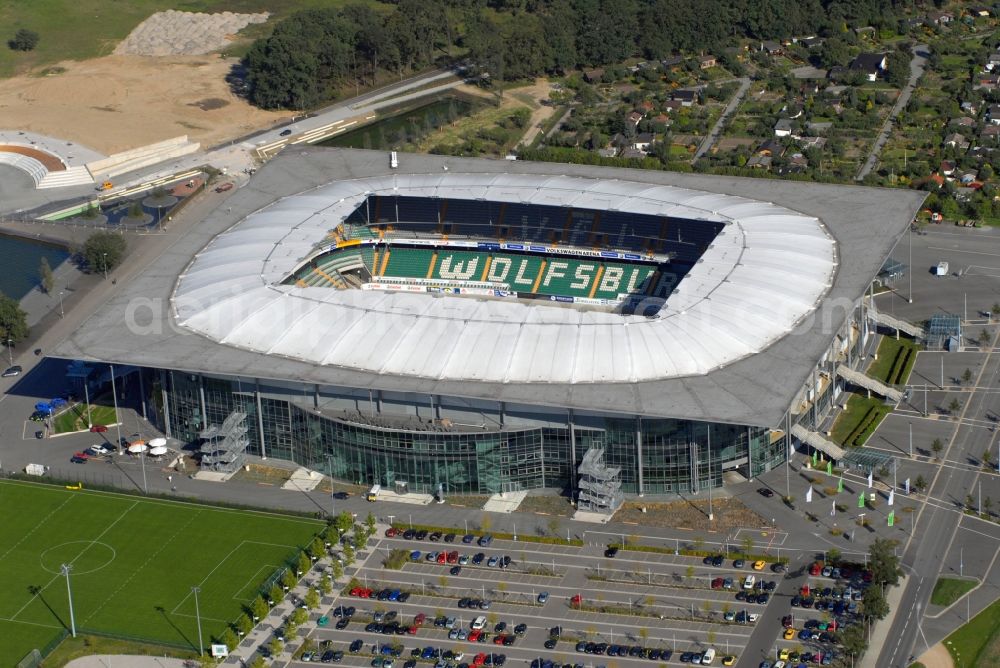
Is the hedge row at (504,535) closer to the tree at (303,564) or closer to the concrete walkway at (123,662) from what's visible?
the tree at (303,564)

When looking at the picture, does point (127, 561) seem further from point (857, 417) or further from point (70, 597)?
point (857, 417)

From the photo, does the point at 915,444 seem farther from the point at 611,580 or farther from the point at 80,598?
the point at 80,598

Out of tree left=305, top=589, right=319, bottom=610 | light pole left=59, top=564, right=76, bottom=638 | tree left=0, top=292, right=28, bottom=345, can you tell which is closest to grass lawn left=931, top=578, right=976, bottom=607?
tree left=305, top=589, right=319, bottom=610

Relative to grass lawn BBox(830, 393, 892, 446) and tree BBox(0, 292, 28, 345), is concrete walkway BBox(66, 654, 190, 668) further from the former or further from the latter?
grass lawn BBox(830, 393, 892, 446)

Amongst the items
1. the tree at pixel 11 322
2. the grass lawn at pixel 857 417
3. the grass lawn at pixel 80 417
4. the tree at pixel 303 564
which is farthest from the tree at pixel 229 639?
the tree at pixel 11 322

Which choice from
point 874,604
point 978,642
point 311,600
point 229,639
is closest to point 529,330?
point 311,600
